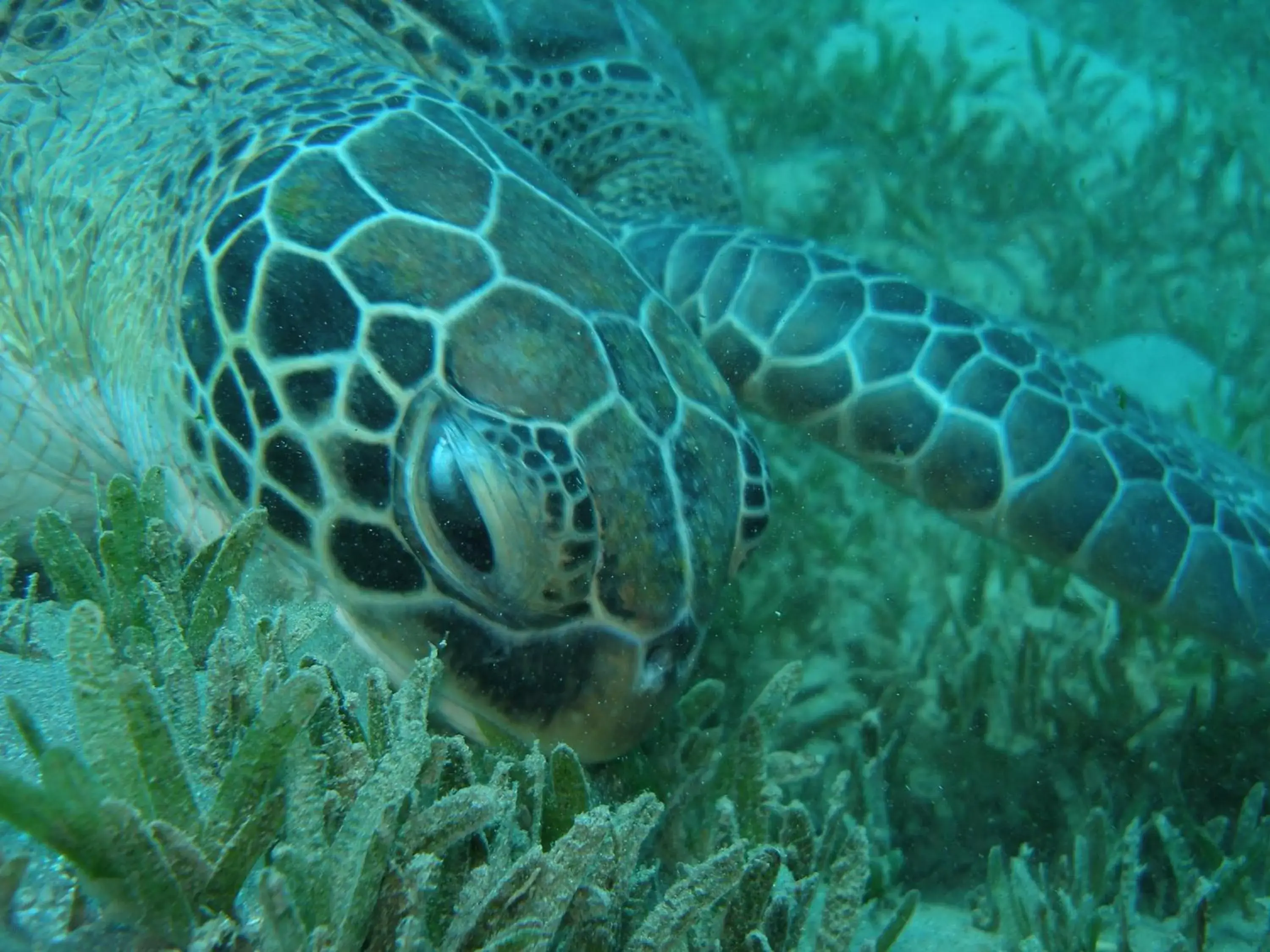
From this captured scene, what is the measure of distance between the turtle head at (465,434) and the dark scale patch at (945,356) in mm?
966

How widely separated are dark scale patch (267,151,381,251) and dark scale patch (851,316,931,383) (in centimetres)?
147

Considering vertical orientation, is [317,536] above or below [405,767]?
below

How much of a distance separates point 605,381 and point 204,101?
1.29 meters

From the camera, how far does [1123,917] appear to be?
1.64 meters

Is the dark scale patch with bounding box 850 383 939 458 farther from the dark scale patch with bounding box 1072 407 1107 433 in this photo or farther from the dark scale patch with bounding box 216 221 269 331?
the dark scale patch with bounding box 216 221 269 331

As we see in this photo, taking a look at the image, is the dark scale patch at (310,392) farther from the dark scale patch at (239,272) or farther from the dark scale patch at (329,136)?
the dark scale patch at (329,136)

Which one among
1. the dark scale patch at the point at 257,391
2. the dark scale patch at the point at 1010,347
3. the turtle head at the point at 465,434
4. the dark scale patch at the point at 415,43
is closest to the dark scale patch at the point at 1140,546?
the dark scale patch at the point at 1010,347

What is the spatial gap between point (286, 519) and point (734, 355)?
5.15ft

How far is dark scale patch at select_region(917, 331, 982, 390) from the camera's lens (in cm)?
250

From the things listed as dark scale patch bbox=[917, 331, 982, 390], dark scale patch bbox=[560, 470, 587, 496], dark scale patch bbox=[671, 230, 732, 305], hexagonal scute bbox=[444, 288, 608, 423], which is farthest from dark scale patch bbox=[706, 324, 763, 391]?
dark scale patch bbox=[560, 470, 587, 496]

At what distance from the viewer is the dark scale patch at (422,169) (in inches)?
65.3

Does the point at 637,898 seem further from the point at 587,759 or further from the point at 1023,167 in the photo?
the point at 1023,167

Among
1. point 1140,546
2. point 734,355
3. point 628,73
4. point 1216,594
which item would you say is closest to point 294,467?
point 734,355

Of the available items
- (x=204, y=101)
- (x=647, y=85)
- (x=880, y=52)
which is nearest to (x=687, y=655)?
(x=204, y=101)
